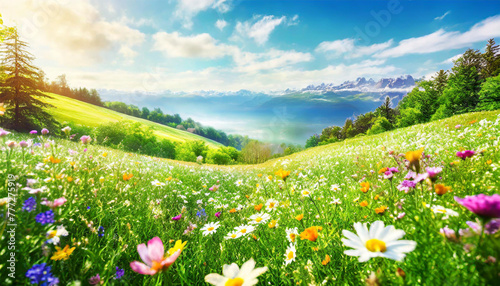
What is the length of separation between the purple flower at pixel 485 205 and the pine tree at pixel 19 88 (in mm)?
30691

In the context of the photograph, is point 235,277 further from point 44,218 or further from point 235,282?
point 44,218

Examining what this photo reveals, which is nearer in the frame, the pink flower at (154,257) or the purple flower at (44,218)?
the pink flower at (154,257)

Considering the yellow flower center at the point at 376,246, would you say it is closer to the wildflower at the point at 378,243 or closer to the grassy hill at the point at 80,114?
the wildflower at the point at 378,243

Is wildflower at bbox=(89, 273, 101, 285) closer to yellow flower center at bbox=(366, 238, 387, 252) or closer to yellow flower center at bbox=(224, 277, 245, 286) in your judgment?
yellow flower center at bbox=(224, 277, 245, 286)

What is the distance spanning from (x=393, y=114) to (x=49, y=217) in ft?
282

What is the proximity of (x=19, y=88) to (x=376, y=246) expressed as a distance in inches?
1231

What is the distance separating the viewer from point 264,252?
220cm

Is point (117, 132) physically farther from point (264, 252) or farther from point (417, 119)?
point (417, 119)

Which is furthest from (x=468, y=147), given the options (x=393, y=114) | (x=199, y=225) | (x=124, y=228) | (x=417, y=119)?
(x=393, y=114)

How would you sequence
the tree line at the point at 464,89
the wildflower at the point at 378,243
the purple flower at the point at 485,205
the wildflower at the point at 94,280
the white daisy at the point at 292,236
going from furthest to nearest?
the tree line at the point at 464,89 < the white daisy at the point at 292,236 < the wildflower at the point at 94,280 < the wildflower at the point at 378,243 < the purple flower at the point at 485,205

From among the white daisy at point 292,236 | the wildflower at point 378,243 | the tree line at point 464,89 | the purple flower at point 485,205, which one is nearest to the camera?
the purple flower at point 485,205

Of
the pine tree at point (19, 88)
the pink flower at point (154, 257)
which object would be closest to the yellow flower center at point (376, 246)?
the pink flower at point (154, 257)

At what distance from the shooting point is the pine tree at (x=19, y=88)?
2031 centimetres

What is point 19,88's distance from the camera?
2094 centimetres
